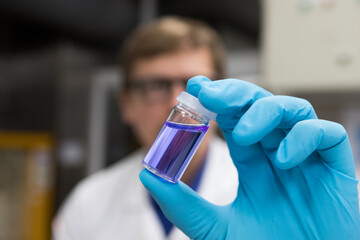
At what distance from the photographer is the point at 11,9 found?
8.44 ft

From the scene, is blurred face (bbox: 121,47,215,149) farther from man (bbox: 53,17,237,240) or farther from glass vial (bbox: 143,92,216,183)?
glass vial (bbox: 143,92,216,183)

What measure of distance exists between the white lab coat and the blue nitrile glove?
60cm

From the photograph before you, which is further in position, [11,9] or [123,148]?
[123,148]

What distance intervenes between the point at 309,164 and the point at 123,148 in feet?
10.5

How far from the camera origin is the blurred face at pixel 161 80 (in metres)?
1.25

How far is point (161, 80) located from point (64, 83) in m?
2.53

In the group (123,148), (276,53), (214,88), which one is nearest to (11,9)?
(123,148)

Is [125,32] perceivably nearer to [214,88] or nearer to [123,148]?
[123,148]

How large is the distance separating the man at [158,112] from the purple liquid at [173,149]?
2.17 ft

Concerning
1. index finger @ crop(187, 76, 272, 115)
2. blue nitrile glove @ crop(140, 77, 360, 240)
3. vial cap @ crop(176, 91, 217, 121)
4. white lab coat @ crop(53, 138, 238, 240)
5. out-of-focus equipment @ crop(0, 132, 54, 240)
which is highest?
index finger @ crop(187, 76, 272, 115)

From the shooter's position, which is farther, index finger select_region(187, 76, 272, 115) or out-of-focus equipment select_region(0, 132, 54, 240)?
out-of-focus equipment select_region(0, 132, 54, 240)

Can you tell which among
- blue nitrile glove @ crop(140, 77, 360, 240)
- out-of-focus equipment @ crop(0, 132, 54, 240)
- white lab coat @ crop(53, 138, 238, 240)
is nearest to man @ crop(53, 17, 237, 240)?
white lab coat @ crop(53, 138, 238, 240)

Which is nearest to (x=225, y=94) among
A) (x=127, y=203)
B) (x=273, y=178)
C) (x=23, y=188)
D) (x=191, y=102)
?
(x=191, y=102)

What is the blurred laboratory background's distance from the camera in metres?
2.82
